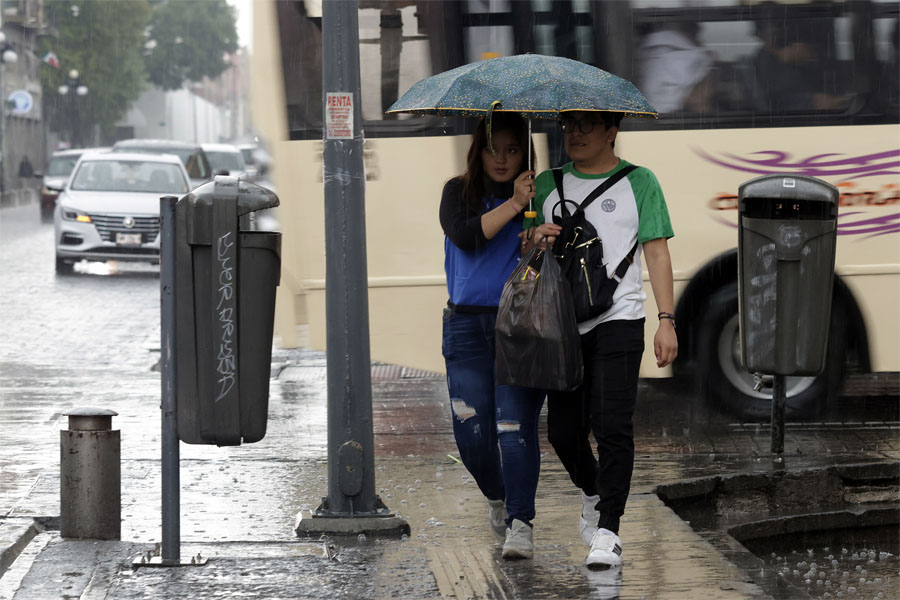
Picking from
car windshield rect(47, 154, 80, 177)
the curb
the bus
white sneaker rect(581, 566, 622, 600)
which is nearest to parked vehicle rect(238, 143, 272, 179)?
car windshield rect(47, 154, 80, 177)

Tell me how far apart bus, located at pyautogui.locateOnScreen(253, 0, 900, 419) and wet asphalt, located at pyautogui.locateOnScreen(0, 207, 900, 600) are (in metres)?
0.72

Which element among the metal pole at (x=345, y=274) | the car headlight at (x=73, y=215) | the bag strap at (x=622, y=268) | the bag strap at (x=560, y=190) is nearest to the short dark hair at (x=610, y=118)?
the bag strap at (x=560, y=190)

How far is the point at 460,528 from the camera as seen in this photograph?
5902 mm

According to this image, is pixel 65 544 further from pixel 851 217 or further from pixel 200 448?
pixel 851 217

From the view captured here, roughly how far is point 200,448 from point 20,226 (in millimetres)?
24670

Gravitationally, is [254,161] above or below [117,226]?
above

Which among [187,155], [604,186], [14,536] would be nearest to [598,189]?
[604,186]

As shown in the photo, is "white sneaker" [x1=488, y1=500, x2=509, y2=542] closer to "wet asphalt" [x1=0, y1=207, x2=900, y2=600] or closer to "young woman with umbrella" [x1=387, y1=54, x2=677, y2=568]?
"wet asphalt" [x1=0, y1=207, x2=900, y2=600]

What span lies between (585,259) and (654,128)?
12.1 ft

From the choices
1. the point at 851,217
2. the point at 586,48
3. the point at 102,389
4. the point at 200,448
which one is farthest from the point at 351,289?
the point at 102,389

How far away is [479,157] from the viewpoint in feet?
17.1

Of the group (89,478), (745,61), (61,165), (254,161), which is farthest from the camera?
(254,161)

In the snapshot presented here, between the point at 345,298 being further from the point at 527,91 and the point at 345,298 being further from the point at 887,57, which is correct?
the point at 887,57

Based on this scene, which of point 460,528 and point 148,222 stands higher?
point 148,222
